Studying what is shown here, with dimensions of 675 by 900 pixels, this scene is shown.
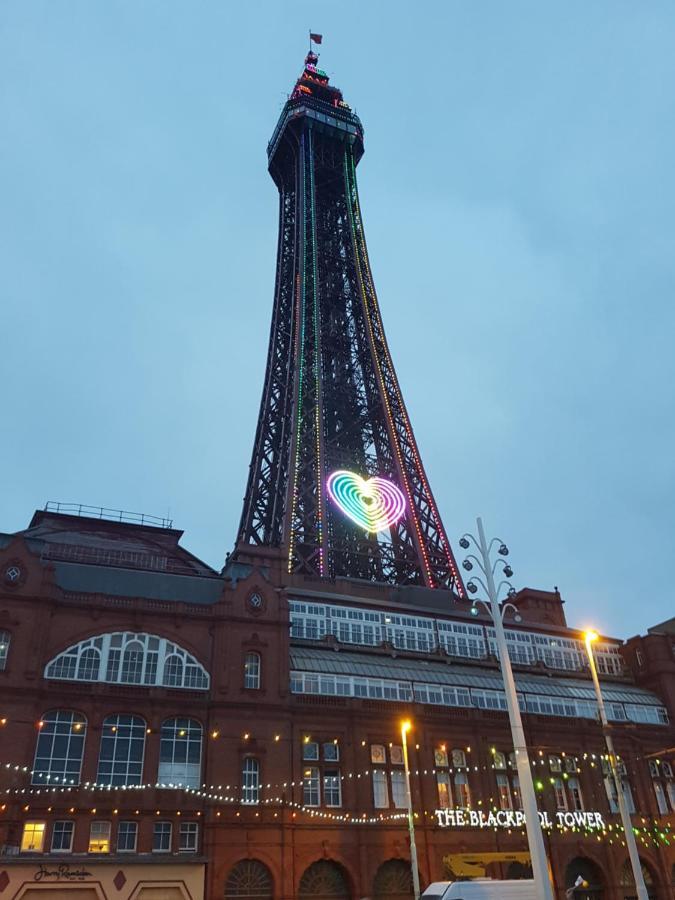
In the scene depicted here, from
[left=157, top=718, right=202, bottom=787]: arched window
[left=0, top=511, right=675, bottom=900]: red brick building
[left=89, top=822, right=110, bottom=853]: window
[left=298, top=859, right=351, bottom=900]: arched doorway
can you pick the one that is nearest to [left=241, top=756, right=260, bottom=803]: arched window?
[left=0, top=511, right=675, bottom=900]: red brick building

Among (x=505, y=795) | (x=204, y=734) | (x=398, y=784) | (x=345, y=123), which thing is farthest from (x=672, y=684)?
(x=345, y=123)

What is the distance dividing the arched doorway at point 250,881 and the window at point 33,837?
976 cm

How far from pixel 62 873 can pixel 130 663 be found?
11154 millimetres

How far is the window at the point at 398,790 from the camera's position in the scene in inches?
1906

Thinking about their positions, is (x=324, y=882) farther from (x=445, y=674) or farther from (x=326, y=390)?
(x=326, y=390)

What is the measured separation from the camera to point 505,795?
52.2 m

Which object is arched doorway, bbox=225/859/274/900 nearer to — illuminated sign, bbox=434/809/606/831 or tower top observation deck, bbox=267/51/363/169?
illuminated sign, bbox=434/809/606/831

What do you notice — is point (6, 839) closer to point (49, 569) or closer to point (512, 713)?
point (49, 569)

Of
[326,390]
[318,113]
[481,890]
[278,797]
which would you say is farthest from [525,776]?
[318,113]

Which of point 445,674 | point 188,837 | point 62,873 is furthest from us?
point 445,674

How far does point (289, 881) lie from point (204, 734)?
8.96m

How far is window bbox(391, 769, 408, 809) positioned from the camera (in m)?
48.4

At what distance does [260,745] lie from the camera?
149ft

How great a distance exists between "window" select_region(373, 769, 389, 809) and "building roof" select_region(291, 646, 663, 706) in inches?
250
